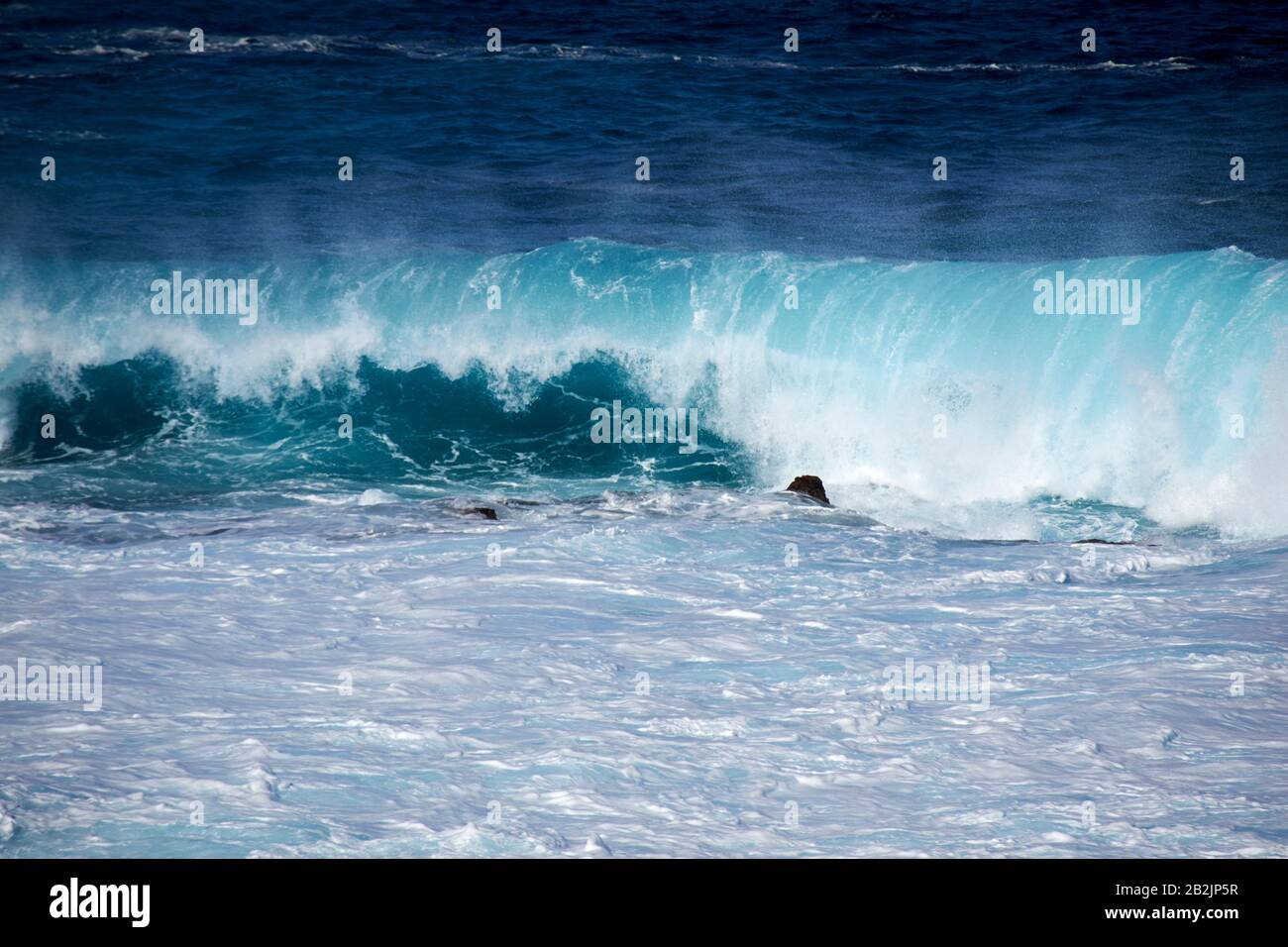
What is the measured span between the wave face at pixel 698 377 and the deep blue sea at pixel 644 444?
7 centimetres

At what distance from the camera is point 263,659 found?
7285 mm

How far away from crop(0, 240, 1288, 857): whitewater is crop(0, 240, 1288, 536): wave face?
0.06 m

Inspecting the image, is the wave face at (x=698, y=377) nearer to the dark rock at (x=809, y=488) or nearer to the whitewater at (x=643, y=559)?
the whitewater at (x=643, y=559)

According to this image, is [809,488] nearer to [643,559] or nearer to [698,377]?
[643,559]

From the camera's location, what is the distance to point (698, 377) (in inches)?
619

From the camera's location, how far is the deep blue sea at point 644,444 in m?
5.82

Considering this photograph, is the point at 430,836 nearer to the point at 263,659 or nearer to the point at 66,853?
the point at 66,853

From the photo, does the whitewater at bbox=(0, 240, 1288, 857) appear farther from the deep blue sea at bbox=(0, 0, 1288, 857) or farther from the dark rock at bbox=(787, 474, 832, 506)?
the dark rock at bbox=(787, 474, 832, 506)

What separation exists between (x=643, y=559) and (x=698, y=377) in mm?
6491

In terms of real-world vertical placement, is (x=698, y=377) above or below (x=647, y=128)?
below

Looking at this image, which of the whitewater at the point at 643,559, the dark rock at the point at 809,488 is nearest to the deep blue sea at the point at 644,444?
the whitewater at the point at 643,559

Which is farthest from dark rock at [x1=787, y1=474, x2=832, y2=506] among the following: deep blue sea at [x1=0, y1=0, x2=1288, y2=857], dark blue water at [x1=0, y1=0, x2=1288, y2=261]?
dark blue water at [x1=0, y1=0, x2=1288, y2=261]

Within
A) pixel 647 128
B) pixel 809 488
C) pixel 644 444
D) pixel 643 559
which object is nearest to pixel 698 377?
pixel 644 444

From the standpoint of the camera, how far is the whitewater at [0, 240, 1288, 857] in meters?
5.54
